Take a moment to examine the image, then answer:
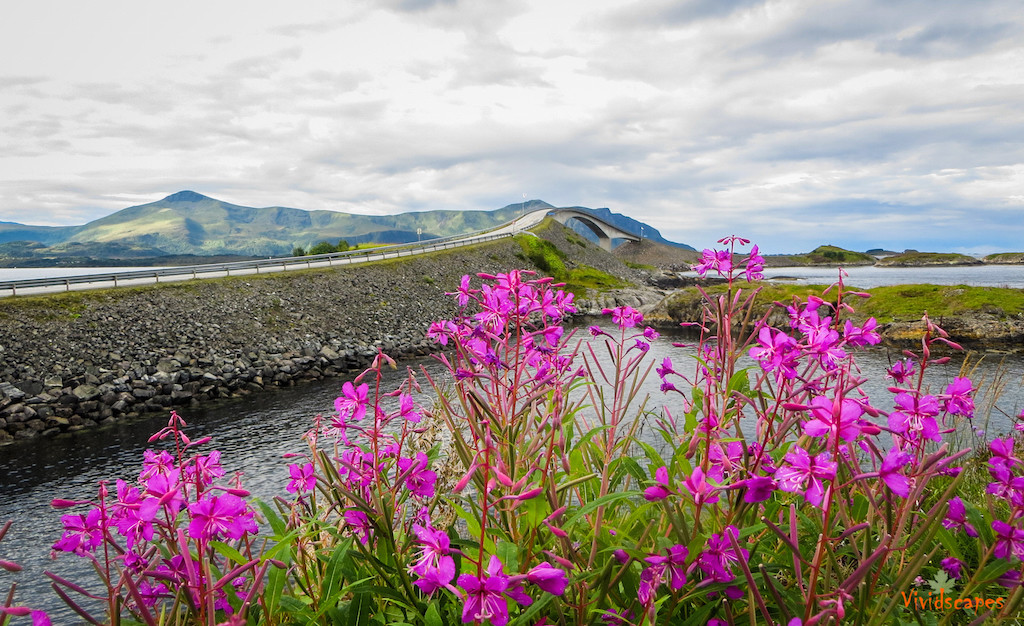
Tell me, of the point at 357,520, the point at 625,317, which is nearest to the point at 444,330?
the point at 357,520

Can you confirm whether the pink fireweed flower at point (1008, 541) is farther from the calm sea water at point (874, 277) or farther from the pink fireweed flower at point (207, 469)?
the calm sea water at point (874, 277)

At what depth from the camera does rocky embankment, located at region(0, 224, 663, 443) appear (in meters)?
19.0

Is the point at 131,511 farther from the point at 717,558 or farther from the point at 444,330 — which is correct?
the point at 717,558

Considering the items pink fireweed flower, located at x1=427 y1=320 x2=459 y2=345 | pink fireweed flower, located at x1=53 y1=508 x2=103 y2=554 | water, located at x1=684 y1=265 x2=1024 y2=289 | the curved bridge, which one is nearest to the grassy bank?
water, located at x1=684 y1=265 x2=1024 y2=289

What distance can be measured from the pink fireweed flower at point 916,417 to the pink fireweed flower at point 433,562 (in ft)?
4.76

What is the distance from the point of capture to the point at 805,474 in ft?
5.49

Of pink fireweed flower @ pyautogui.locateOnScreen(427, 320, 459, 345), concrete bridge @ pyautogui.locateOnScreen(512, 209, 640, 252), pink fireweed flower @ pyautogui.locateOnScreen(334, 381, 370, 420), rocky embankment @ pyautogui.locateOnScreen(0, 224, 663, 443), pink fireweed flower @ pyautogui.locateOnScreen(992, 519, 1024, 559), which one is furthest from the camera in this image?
concrete bridge @ pyautogui.locateOnScreen(512, 209, 640, 252)

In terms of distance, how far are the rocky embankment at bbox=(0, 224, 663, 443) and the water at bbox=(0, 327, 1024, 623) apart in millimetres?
1381

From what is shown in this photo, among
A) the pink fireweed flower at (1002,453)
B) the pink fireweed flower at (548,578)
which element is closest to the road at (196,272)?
the pink fireweed flower at (548,578)

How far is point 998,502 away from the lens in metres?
5.06

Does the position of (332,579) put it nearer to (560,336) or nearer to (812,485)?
(560,336)

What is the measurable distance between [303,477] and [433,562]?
144 centimetres

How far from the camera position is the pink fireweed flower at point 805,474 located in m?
1.59

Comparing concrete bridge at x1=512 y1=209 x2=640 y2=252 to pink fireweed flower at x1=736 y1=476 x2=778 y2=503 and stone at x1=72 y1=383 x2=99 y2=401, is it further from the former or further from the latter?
pink fireweed flower at x1=736 y1=476 x2=778 y2=503
